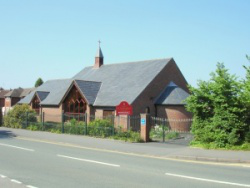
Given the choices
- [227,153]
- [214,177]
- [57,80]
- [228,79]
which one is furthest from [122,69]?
[214,177]

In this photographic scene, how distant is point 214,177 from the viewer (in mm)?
9383

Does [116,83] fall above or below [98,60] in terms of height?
below

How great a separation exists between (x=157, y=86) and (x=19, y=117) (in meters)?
13.4

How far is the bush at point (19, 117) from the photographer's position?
97.7ft

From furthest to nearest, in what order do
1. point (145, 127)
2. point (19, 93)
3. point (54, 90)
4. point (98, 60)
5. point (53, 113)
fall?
point (19, 93) < point (98, 60) < point (54, 90) < point (53, 113) < point (145, 127)

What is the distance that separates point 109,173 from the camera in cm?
977

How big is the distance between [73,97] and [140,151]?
1876cm

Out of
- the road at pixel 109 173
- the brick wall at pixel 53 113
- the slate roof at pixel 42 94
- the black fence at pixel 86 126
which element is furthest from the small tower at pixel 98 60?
the road at pixel 109 173

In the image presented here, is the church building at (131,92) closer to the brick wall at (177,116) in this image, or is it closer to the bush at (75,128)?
the brick wall at (177,116)

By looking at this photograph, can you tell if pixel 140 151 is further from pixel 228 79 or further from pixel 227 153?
pixel 228 79

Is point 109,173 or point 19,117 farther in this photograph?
point 19,117

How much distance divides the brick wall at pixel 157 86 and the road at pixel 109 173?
53.6ft

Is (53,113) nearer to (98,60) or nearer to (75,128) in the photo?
(98,60)

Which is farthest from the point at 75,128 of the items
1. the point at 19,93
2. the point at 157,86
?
the point at 19,93
